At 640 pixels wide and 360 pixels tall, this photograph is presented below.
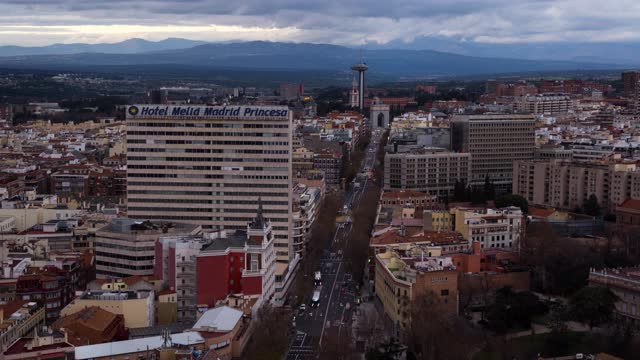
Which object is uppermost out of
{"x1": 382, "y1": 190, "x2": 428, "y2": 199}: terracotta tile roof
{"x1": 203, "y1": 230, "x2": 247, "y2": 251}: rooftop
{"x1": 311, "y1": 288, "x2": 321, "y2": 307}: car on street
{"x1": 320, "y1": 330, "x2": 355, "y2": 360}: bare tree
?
{"x1": 203, "y1": 230, "x2": 247, "y2": 251}: rooftop

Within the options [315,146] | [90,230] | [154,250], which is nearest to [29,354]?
[154,250]

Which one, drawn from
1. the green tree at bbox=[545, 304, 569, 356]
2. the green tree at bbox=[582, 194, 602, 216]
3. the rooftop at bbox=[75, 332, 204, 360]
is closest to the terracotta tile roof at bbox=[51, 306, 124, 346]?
the rooftop at bbox=[75, 332, 204, 360]

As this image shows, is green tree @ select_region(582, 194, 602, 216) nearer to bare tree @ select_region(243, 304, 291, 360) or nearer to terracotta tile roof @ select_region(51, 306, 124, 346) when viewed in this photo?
bare tree @ select_region(243, 304, 291, 360)

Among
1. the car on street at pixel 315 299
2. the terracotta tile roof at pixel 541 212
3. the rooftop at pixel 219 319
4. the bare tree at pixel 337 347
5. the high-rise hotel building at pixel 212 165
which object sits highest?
the high-rise hotel building at pixel 212 165

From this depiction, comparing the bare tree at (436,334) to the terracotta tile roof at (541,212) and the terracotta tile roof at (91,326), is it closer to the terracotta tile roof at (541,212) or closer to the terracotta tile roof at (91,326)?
the terracotta tile roof at (91,326)

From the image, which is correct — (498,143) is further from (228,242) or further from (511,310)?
(228,242)

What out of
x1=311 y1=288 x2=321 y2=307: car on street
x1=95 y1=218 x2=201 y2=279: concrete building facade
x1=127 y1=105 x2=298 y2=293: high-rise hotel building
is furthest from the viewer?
x1=127 y1=105 x2=298 y2=293: high-rise hotel building

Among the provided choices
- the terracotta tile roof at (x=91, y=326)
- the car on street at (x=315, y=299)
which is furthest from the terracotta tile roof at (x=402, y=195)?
the terracotta tile roof at (x=91, y=326)
